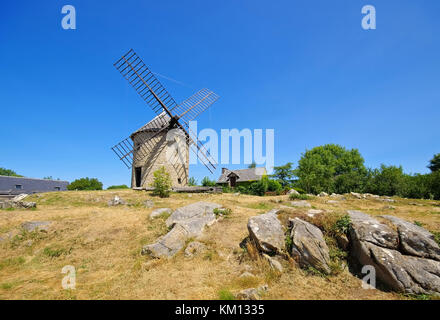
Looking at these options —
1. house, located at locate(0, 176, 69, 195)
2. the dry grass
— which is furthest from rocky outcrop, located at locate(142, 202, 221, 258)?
house, located at locate(0, 176, 69, 195)

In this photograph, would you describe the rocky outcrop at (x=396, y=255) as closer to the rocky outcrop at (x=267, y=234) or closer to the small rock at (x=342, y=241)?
the small rock at (x=342, y=241)

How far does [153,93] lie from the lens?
24.2 meters

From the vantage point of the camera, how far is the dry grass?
5738mm

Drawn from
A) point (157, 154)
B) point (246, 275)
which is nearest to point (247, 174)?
point (157, 154)

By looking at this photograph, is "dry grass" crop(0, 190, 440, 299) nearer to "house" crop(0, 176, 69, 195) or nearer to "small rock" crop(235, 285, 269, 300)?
"small rock" crop(235, 285, 269, 300)

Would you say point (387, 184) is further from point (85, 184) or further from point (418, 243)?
point (85, 184)

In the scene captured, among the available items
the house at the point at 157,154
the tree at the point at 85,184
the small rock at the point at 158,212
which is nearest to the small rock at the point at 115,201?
the house at the point at 157,154

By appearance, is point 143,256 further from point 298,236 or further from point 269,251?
point 298,236

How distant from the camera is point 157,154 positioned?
2338 centimetres

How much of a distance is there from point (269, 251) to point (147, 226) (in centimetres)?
702

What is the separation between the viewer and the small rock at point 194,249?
8148 mm

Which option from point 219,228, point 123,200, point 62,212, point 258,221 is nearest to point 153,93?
point 123,200

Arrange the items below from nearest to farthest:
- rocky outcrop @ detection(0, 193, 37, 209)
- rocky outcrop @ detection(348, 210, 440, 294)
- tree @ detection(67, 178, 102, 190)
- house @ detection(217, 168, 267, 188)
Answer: rocky outcrop @ detection(348, 210, 440, 294), rocky outcrop @ detection(0, 193, 37, 209), tree @ detection(67, 178, 102, 190), house @ detection(217, 168, 267, 188)

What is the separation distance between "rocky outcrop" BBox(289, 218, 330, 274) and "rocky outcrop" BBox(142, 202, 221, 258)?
451cm
